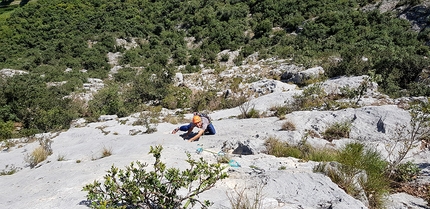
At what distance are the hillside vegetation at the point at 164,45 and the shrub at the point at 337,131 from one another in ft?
14.2

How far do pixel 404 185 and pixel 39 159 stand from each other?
25.7 ft

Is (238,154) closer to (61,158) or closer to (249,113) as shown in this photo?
(249,113)

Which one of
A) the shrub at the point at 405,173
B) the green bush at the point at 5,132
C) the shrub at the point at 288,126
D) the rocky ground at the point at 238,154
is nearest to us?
the rocky ground at the point at 238,154

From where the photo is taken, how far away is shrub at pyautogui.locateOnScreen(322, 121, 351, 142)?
275 inches

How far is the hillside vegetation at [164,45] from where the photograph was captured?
1227 centimetres

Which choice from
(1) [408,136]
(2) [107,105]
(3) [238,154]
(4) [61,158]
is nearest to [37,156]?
(4) [61,158]

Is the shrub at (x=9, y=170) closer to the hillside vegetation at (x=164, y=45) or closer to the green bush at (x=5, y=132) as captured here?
the hillside vegetation at (x=164, y=45)

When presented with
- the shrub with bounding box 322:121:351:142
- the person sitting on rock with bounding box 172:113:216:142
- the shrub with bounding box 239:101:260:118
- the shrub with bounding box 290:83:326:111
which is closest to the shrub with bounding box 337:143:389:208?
the shrub with bounding box 322:121:351:142

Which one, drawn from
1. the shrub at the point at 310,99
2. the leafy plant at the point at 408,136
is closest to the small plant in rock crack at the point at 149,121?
the shrub at the point at 310,99

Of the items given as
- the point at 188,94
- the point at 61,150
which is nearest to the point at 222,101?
the point at 188,94

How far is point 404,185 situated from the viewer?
4676 millimetres

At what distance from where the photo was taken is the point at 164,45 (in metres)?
24.3

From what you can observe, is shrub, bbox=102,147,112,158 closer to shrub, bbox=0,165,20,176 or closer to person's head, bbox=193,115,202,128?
shrub, bbox=0,165,20,176

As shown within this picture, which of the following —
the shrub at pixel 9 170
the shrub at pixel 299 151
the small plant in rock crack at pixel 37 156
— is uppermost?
the shrub at pixel 299 151
